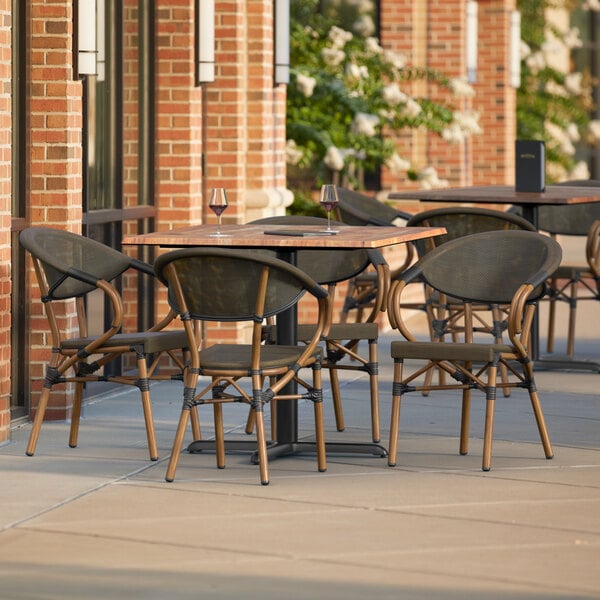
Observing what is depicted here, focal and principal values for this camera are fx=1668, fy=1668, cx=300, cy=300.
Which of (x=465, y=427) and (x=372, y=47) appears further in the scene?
(x=372, y=47)

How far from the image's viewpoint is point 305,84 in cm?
1291

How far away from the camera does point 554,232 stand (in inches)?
→ 424

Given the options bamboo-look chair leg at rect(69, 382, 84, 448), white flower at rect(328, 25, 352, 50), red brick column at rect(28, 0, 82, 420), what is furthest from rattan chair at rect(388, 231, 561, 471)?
white flower at rect(328, 25, 352, 50)

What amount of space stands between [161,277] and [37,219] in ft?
5.46

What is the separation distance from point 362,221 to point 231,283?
3.28 m

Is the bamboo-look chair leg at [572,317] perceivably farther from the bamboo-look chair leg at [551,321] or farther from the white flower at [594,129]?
the white flower at [594,129]

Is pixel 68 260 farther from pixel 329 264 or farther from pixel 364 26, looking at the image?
pixel 364 26

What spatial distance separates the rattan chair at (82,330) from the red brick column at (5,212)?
5.9 inches

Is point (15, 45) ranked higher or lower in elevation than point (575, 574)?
higher

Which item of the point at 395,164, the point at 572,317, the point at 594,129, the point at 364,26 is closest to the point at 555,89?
the point at 594,129

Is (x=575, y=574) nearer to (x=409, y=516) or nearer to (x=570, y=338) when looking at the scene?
(x=409, y=516)

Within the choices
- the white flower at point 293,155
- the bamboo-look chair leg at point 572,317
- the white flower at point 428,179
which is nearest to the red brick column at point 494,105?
the white flower at point 428,179

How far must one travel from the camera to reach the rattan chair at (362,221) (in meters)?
9.68

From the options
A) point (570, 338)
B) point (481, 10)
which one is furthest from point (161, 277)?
point (481, 10)
